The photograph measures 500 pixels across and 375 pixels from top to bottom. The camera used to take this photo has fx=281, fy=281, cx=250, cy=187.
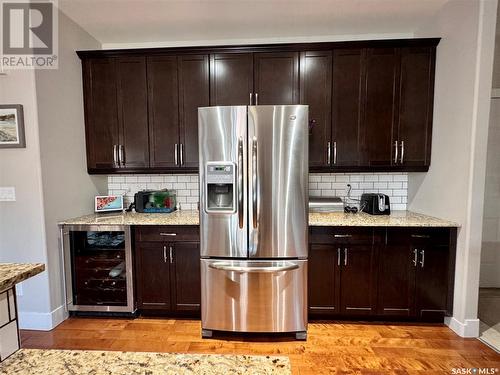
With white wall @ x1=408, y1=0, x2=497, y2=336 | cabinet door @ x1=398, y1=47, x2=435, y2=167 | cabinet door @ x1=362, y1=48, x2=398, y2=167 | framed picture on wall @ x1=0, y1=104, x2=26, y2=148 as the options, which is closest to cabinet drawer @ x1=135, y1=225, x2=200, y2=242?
framed picture on wall @ x1=0, y1=104, x2=26, y2=148

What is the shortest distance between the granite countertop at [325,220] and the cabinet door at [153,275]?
248mm

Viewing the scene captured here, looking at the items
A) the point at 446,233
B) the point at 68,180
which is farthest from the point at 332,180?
the point at 68,180

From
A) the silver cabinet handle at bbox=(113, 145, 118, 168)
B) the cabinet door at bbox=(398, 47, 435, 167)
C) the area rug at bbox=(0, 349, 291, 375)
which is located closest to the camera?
the area rug at bbox=(0, 349, 291, 375)

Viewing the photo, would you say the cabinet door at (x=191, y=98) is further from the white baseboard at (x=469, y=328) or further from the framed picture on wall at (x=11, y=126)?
the white baseboard at (x=469, y=328)

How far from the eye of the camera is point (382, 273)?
8.27 feet

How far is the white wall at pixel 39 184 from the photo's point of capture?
2396 mm

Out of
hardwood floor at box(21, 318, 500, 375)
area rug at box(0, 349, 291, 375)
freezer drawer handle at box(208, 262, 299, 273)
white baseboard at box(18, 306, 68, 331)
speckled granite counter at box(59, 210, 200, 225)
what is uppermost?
speckled granite counter at box(59, 210, 200, 225)

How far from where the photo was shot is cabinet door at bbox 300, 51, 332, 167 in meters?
2.78

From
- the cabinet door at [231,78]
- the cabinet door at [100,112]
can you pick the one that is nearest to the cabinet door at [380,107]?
the cabinet door at [231,78]

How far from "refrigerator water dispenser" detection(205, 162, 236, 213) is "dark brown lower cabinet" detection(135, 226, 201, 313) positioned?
1.52 feet

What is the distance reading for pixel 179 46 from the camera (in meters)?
3.06

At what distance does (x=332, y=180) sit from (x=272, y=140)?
1.28 metres

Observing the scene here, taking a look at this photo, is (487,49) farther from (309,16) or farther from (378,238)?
(378,238)

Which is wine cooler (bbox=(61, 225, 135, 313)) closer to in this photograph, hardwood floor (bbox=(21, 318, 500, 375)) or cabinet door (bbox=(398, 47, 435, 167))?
hardwood floor (bbox=(21, 318, 500, 375))
